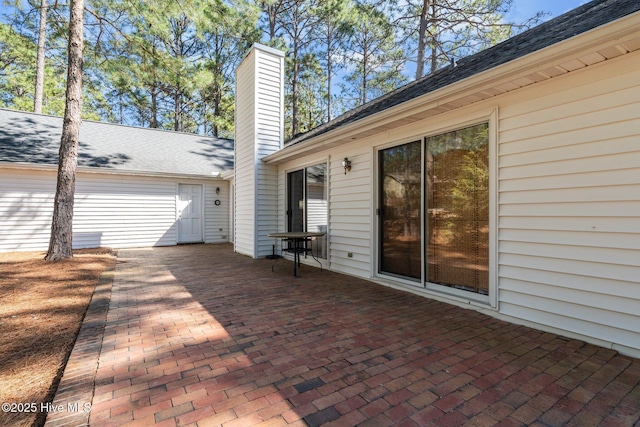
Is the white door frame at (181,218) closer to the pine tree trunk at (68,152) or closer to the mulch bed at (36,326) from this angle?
the pine tree trunk at (68,152)

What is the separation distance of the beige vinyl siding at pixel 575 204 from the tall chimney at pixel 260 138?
524 centimetres

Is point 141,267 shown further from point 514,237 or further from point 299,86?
point 299,86

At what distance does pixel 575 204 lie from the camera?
2643 millimetres

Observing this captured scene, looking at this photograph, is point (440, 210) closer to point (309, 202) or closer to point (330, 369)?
point (330, 369)

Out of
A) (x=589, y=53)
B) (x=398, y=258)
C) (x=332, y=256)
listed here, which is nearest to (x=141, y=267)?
(x=332, y=256)

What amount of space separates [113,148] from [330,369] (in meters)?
10.4

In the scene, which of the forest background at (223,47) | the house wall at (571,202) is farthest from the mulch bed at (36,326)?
the forest background at (223,47)

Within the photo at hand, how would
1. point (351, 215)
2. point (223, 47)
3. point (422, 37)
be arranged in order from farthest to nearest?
point (223, 47) < point (422, 37) < point (351, 215)

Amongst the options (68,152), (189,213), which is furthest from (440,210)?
(189,213)

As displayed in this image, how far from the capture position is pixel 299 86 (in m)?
16.7

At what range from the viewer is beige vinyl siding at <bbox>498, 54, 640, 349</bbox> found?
2373mm

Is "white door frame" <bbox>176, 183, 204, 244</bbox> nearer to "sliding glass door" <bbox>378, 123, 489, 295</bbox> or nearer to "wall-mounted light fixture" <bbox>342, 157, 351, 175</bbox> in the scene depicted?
"wall-mounted light fixture" <bbox>342, 157, 351, 175</bbox>

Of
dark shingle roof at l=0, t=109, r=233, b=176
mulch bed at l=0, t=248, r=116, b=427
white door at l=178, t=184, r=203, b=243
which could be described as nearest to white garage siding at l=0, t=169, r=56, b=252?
dark shingle roof at l=0, t=109, r=233, b=176

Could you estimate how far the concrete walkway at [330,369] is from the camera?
1.68 meters
